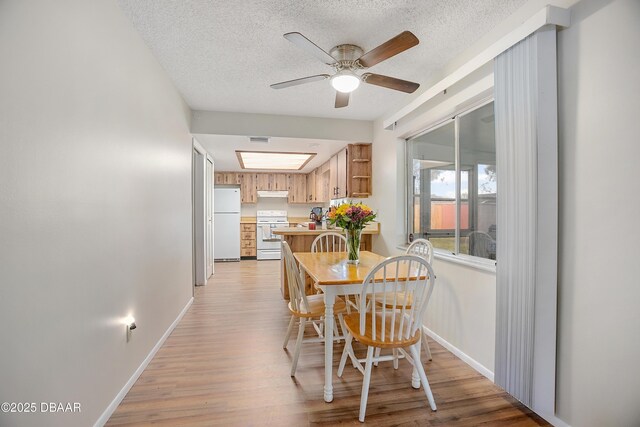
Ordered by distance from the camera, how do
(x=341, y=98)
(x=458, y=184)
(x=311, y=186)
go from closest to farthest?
(x=341, y=98) < (x=458, y=184) < (x=311, y=186)

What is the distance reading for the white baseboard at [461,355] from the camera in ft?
6.82

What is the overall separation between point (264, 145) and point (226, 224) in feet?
9.98

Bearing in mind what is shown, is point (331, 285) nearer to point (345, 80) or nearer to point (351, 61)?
point (345, 80)

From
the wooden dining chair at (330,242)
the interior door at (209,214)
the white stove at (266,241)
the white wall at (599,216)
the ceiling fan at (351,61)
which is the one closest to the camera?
the white wall at (599,216)

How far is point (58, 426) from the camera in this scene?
3.98 feet

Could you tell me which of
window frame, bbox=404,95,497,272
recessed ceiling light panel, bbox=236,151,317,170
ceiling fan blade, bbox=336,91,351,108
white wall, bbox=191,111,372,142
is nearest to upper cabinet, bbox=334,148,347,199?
white wall, bbox=191,111,372,142

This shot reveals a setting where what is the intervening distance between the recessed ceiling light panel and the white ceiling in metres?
0.21

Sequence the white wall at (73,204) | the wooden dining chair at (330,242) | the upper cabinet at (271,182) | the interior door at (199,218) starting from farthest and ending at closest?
the upper cabinet at (271,182)
the interior door at (199,218)
the wooden dining chair at (330,242)
the white wall at (73,204)

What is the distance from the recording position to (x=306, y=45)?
1736mm

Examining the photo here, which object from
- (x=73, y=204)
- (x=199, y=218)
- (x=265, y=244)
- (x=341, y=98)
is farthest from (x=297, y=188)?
(x=73, y=204)

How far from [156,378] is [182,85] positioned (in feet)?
8.84

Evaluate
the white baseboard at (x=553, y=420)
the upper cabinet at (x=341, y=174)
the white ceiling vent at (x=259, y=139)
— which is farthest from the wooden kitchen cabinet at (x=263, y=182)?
the white baseboard at (x=553, y=420)

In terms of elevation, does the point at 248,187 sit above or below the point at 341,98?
below

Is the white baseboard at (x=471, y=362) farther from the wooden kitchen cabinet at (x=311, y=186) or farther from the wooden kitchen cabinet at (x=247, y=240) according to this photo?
the wooden kitchen cabinet at (x=247, y=240)
